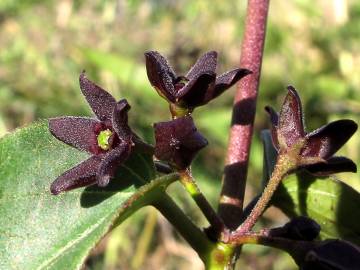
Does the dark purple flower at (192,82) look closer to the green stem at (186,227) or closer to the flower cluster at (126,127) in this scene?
the flower cluster at (126,127)

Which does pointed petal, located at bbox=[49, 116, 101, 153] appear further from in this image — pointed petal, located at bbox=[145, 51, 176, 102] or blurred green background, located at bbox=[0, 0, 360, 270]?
blurred green background, located at bbox=[0, 0, 360, 270]

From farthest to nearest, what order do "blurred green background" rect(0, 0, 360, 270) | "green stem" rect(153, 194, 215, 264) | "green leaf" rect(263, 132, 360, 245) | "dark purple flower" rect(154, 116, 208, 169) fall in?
"blurred green background" rect(0, 0, 360, 270) < "green leaf" rect(263, 132, 360, 245) < "green stem" rect(153, 194, 215, 264) < "dark purple flower" rect(154, 116, 208, 169)

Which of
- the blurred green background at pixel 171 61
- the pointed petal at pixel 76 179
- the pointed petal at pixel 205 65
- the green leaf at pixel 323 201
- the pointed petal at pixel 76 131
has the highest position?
the pointed petal at pixel 205 65

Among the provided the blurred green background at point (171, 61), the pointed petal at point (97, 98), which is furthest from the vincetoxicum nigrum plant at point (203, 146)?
the blurred green background at point (171, 61)

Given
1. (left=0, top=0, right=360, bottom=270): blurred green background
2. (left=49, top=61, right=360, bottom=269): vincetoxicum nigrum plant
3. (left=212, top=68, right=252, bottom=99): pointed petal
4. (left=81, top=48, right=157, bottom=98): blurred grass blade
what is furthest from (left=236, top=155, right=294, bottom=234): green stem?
(left=81, top=48, right=157, bottom=98): blurred grass blade

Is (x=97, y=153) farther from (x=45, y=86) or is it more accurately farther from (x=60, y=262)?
(x=45, y=86)

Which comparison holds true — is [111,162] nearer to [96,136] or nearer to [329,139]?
[96,136]
